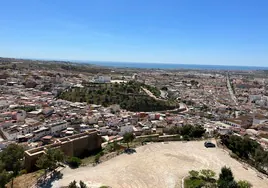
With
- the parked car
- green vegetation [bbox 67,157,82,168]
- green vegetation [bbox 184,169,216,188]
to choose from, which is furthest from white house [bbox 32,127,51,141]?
green vegetation [bbox 184,169,216,188]

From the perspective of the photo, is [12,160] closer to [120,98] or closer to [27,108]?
[27,108]

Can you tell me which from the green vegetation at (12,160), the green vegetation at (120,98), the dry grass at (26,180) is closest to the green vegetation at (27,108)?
the green vegetation at (120,98)

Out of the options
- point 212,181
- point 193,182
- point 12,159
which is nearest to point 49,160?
point 12,159

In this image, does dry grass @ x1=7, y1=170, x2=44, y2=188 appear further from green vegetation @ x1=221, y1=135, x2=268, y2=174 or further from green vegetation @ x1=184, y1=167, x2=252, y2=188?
green vegetation @ x1=221, y1=135, x2=268, y2=174

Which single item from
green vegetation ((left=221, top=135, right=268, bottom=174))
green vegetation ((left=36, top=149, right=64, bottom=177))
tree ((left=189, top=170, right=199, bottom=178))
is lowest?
green vegetation ((left=221, top=135, right=268, bottom=174))

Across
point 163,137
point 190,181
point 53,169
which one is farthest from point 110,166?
point 163,137
